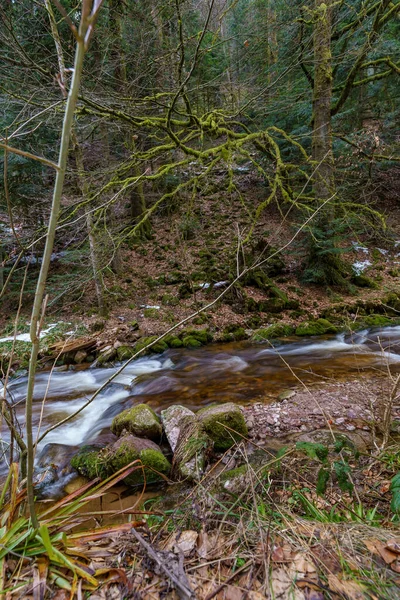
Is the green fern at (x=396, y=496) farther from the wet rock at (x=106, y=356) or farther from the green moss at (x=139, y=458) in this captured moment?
the wet rock at (x=106, y=356)

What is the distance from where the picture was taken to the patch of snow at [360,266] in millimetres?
10450

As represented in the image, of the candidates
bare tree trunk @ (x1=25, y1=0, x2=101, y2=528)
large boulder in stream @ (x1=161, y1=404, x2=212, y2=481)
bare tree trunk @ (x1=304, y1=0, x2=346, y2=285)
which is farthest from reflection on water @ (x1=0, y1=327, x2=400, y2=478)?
bare tree trunk @ (x1=25, y1=0, x2=101, y2=528)

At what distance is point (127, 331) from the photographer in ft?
26.9

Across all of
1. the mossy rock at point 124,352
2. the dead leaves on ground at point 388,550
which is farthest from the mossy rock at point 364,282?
the dead leaves on ground at point 388,550

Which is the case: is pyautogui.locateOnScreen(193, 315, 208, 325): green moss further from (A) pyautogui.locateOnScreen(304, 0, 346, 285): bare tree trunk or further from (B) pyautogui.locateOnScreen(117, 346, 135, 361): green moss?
(A) pyautogui.locateOnScreen(304, 0, 346, 285): bare tree trunk

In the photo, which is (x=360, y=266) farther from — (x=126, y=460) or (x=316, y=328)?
(x=126, y=460)

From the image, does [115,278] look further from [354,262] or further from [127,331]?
[354,262]

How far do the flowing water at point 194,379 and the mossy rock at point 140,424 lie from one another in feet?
1.46

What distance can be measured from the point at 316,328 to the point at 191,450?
545 cm

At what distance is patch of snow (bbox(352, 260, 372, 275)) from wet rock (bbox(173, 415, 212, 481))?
8.87m

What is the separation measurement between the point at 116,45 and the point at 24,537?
9130 mm

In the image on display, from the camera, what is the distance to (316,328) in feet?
25.3

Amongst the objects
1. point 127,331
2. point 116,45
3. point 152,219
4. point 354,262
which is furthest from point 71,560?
point 152,219

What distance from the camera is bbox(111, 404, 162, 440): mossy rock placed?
392 centimetres
